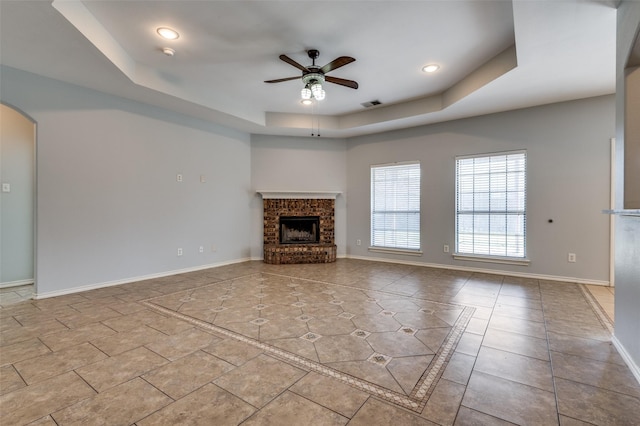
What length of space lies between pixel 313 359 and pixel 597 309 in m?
3.34

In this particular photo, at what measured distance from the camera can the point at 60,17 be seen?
2.53 meters

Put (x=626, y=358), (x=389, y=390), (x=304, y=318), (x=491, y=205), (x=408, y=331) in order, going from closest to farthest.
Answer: (x=389, y=390)
(x=626, y=358)
(x=408, y=331)
(x=304, y=318)
(x=491, y=205)

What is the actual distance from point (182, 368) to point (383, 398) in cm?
141

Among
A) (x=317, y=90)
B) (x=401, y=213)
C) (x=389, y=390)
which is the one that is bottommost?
(x=389, y=390)

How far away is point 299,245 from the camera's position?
244 inches

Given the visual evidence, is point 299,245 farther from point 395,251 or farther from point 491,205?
point 491,205

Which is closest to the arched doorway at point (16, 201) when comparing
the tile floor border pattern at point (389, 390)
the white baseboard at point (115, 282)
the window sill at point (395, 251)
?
the white baseboard at point (115, 282)

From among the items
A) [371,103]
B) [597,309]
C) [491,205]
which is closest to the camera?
[597,309]

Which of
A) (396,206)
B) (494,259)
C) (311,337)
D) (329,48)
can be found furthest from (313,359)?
(396,206)

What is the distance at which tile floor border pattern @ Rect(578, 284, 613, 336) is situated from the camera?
9.38ft

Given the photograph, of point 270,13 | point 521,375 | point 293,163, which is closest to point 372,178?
point 293,163

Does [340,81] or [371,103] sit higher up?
[371,103]

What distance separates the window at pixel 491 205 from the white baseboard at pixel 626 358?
8.51ft

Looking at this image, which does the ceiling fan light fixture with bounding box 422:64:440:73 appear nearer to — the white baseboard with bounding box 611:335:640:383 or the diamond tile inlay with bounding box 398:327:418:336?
the diamond tile inlay with bounding box 398:327:418:336
